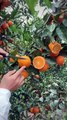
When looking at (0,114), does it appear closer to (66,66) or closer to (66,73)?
(66,66)

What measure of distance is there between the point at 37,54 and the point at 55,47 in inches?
3.9

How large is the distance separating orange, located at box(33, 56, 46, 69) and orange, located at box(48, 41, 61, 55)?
0.05 metres

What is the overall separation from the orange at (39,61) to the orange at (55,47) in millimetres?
55

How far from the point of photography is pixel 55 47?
1.19m

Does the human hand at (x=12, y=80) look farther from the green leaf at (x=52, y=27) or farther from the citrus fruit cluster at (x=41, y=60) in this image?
the green leaf at (x=52, y=27)

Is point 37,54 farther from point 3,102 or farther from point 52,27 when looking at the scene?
point 3,102

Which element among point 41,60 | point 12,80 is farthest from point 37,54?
point 12,80

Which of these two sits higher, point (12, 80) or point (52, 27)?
point (52, 27)

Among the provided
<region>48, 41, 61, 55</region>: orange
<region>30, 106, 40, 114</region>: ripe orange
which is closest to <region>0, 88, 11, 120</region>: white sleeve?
<region>48, 41, 61, 55</region>: orange

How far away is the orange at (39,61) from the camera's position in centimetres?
121

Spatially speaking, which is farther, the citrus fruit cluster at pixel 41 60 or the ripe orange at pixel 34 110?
the ripe orange at pixel 34 110

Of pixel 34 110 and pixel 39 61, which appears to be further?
pixel 34 110

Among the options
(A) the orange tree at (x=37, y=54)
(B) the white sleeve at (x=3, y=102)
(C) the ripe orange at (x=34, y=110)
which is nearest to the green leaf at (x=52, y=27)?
(A) the orange tree at (x=37, y=54)

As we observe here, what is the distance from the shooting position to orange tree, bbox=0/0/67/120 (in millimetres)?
1210
